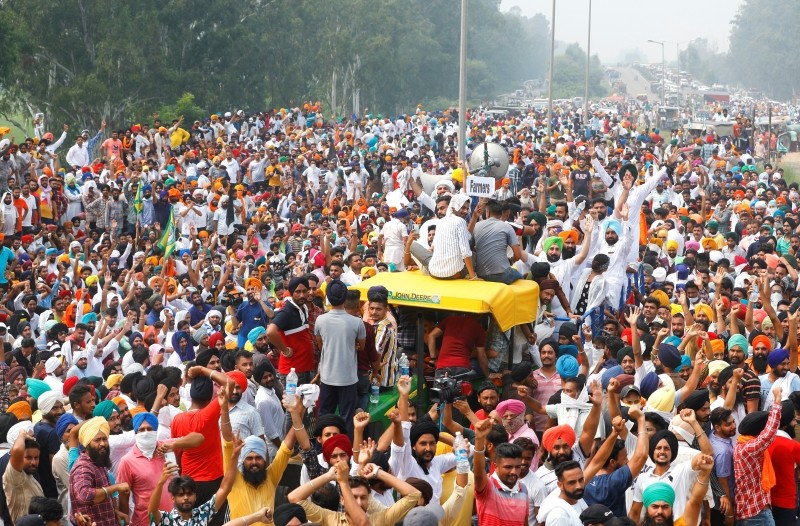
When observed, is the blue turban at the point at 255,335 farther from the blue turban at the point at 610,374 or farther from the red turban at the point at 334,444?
the red turban at the point at 334,444

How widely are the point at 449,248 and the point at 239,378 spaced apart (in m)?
2.42

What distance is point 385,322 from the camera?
10195 mm

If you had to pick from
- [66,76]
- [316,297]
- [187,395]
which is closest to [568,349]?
[316,297]

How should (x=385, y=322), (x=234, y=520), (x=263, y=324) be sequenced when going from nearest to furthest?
1. (x=234, y=520)
2. (x=385, y=322)
3. (x=263, y=324)

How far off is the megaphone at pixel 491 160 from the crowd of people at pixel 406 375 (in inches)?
18.7

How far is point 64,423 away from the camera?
8805 millimetres

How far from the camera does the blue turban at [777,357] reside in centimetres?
1025

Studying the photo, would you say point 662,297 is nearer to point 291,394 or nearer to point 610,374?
point 610,374

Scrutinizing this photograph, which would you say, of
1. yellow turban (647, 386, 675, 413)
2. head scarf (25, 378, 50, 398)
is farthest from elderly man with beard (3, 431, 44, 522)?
yellow turban (647, 386, 675, 413)

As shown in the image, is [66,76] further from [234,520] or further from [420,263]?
[234,520]

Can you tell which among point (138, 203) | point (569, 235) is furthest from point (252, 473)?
point (138, 203)

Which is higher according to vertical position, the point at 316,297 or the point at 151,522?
the point at 316,297

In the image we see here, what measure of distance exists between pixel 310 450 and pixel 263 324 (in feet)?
16.2

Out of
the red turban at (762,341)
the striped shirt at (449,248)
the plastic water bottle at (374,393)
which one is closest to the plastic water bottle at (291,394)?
the plastic water bottle at (374,393)
